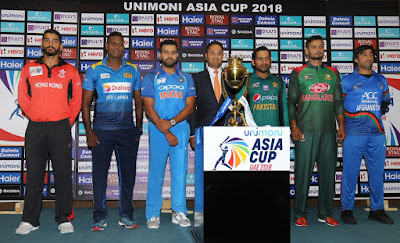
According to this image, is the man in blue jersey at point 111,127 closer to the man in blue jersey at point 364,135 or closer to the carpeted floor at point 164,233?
the carpeted floor at point 164,233

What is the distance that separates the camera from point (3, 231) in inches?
128

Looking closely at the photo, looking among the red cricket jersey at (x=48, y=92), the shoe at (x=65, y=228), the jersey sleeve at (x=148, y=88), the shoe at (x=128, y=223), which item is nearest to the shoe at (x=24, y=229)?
the shoe at (x=65, y=228)

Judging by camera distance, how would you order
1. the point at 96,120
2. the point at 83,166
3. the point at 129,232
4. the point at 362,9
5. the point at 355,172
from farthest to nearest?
the point at 362,9, the point at 83,166, the point at 355,172, the point at 96,120, the point at 129,232

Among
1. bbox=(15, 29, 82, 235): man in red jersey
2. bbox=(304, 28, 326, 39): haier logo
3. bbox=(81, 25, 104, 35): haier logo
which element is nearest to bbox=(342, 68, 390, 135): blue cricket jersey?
bbox=(304, 28, 326, 39): haier logo

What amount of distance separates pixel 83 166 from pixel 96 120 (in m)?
1.31

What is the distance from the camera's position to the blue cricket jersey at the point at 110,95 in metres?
3.38

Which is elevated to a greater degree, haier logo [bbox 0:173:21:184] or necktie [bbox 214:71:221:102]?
necktie [bbox 214:71:221:102]

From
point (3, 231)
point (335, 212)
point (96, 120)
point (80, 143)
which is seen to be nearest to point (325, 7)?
point (335, 212)

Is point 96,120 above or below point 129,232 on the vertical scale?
above

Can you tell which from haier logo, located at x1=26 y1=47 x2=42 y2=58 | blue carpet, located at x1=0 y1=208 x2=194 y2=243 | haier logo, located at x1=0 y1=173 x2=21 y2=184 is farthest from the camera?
haier logo, located at x1=26 y1=47 x2=42 y2=58

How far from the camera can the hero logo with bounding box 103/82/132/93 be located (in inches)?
134

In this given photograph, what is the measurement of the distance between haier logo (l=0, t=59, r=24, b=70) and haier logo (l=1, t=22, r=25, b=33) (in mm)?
383

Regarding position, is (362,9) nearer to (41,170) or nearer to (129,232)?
(129,232)

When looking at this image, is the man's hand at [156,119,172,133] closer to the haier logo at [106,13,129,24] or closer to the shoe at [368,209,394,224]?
the haier logo at [106,13,129,24]
